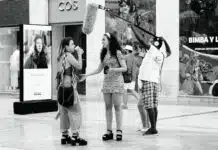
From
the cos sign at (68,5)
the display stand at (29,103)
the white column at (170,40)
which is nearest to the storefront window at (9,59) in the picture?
the cos sign at (68,5)

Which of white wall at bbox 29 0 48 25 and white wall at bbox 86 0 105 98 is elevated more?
white wall at bbox 29 0 48 25

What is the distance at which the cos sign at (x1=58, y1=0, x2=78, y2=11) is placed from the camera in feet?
69.7

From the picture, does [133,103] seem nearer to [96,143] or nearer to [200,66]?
[200,66]

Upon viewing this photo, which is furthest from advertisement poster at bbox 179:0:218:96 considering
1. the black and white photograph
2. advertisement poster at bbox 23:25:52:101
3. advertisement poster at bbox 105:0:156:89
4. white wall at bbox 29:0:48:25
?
white wall at bbox 29:0:48:25

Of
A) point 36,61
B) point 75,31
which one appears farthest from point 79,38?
point 36,61

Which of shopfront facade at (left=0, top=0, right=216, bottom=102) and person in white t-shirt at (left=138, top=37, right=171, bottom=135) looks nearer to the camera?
person in white t-shirt at (left=138, top=37, right=171, bottom=135)

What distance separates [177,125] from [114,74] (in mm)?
2738

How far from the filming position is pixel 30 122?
12359 millimetres

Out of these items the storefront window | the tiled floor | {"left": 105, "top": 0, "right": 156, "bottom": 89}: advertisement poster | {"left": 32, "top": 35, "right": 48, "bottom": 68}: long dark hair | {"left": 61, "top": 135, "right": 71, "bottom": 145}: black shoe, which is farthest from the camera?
the storefront window

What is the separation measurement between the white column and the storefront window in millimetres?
7094

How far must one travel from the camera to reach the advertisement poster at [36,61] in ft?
45.0

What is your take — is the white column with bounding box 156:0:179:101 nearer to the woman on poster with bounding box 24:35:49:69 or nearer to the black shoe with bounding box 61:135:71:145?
the woman on poster with bounding box 24:35:49:69

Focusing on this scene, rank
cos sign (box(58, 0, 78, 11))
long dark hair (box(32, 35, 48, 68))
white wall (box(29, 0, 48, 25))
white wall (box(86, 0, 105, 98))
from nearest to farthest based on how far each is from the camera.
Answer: long dark hair (box(32, 35, 48, 68)) < white wall (box(86, 0, 105, 98)) < cos sign (box(58, 0, 78, 11)) < white wall (box(29, 0, 48, 25))

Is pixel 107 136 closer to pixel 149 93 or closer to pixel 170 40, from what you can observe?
pixel 149 93
